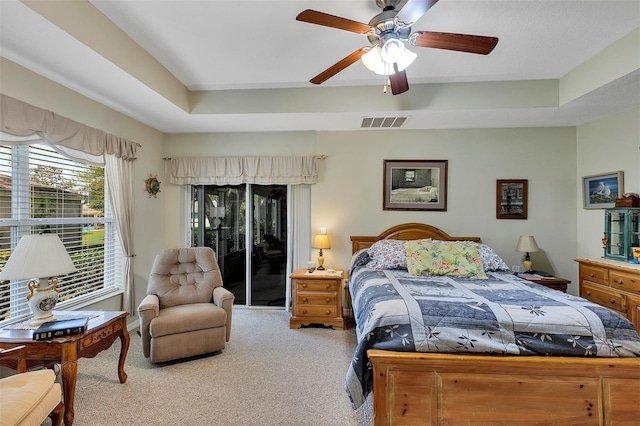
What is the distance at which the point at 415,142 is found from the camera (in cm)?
409

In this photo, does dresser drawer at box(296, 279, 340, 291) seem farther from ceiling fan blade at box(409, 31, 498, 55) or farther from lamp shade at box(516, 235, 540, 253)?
ceiling fan blade at box(409, 31, 498, 55)

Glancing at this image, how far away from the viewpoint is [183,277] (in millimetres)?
3244

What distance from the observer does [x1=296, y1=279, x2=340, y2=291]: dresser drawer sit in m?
3.60

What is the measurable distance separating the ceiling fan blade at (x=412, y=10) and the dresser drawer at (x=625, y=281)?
309cm

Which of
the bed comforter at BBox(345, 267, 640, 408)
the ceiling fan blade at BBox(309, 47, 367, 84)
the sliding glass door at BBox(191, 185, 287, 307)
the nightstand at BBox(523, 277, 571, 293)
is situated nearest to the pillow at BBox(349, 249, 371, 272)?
the sliding glass door at BBox(191, 185, 287, 307)

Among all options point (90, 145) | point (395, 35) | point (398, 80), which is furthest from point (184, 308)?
point (395, 35)

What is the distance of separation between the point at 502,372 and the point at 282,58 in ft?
9.75

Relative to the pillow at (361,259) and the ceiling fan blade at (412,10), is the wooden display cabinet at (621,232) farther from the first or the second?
the ceiling fan blade at (412,10)

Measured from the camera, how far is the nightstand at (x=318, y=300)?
3.59 meters

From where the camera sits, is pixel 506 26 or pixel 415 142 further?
pixel 415 142

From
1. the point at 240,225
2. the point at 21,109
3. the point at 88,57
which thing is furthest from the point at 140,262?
the point at 88,57

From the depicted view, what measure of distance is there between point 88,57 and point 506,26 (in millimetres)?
3175

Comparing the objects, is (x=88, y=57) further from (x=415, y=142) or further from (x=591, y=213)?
(x=591, y=213)

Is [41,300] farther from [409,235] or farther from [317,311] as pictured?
[409,235]
